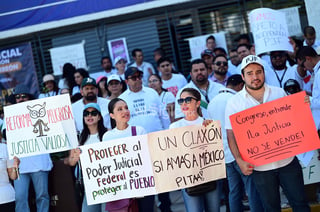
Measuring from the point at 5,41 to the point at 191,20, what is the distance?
4731 mm

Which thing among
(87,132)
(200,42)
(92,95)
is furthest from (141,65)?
(87,132)

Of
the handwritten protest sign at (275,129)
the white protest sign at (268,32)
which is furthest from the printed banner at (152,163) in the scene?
the white protest sign at (268,32)

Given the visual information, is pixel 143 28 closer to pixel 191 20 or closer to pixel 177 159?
pixel 191 20

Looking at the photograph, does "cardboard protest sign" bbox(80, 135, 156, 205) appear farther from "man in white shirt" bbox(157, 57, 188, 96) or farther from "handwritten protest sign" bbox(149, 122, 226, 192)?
"man in white shirt" bbox(157, 57, 188, 96)

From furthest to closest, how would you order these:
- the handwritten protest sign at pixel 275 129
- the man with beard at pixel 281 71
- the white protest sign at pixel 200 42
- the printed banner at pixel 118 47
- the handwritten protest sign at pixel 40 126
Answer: the printed banner at pixel 118 47 → the white protest sign at pixel 200 42 → the man with beard at pixel 281 71 → the handwritten protest sign at pixel 40 126 → the handwritten protest sign at pixel 275 129

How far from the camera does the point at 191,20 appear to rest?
1473 cm

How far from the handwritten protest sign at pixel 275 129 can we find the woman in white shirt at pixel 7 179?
3.01 metres

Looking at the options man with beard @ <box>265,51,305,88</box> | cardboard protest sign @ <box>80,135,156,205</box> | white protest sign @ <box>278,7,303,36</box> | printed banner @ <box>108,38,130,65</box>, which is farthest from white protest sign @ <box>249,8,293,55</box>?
printed banner @ <box>108,38,130,65</box>

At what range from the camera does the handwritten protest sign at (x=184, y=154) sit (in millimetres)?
6672

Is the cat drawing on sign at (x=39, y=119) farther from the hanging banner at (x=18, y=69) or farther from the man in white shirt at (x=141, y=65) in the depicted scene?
the hanging banner at (x=18, y=69)

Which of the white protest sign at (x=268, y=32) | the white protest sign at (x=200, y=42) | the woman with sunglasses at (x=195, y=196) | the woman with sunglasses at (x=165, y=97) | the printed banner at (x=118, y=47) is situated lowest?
the woman with sunglasses at (x=195, y=196)

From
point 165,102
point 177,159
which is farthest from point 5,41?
point 177,159

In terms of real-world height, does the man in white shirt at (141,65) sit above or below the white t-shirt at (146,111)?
above

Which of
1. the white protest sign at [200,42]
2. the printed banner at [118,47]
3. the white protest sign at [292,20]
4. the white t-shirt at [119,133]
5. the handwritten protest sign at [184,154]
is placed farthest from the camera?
the printed banner at [118,47]
